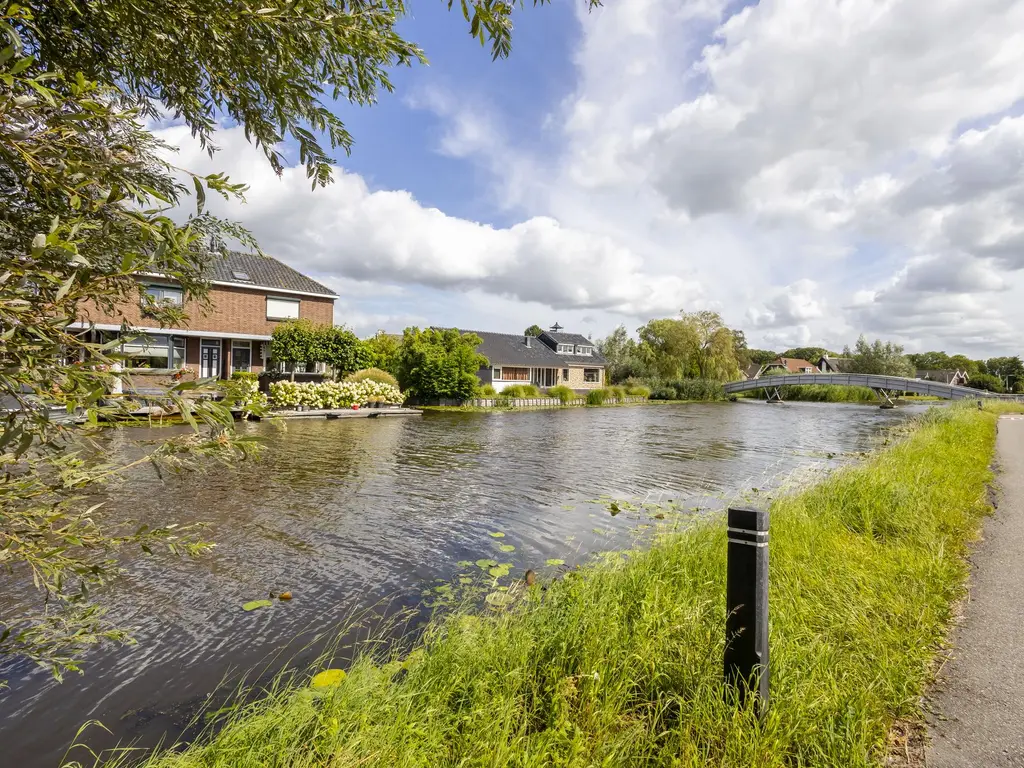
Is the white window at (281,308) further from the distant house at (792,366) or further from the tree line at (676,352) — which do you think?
the distant house at (792,366)

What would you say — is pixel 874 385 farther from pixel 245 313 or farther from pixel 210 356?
pixel 210 356

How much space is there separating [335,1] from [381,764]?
3667 millimetres

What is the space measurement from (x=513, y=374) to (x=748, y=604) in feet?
147

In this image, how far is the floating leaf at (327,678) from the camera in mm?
3535

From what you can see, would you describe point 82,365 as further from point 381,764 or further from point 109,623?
point 109,623

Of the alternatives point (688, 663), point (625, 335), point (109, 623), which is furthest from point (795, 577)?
point (625, 335)

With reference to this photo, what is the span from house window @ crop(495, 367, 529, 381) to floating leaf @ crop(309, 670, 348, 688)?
136 ft

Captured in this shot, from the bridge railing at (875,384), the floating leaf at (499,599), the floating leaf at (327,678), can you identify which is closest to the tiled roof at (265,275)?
the floating leaf at (499,599)

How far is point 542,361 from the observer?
Answer: 50406 mm

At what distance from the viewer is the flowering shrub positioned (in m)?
24.1

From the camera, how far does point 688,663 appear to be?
3246mm

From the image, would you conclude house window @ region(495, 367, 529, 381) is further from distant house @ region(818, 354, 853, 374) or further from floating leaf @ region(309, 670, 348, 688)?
distant house @ region(818, 354, 853, 374)

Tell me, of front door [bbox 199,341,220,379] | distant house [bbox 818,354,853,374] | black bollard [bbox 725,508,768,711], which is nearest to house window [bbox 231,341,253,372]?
front door [bbox 199,341,220,379]

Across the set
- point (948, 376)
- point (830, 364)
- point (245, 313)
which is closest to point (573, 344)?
point (245, 313)
